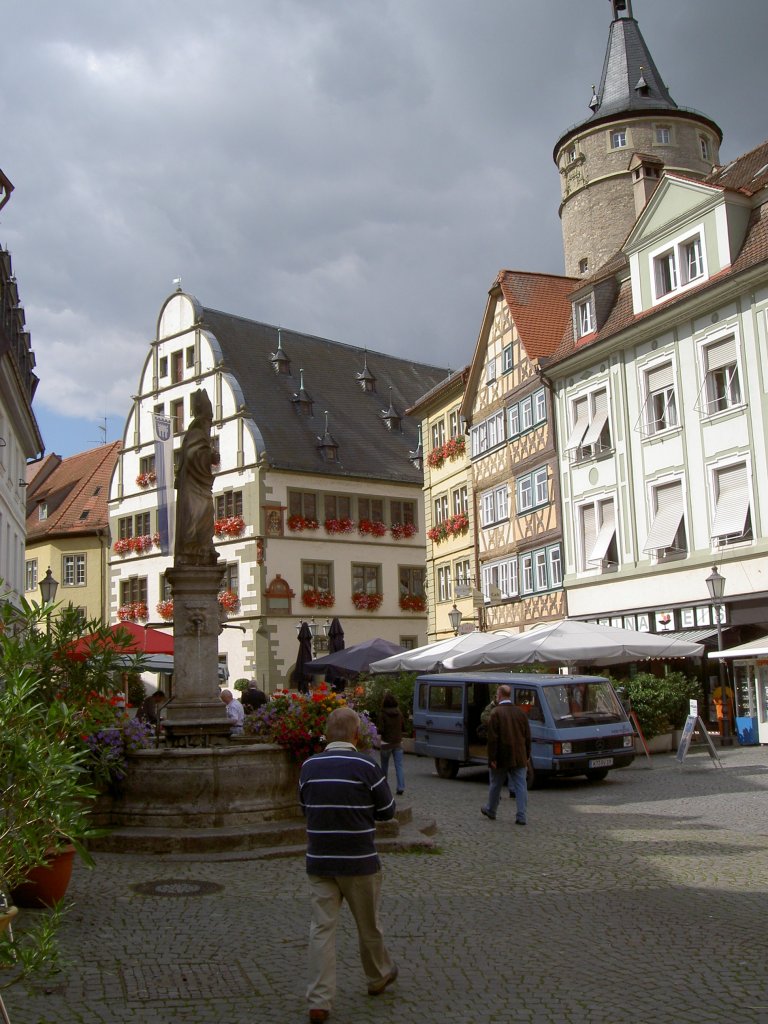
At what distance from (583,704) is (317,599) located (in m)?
27.3

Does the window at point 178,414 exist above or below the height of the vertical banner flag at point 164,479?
above

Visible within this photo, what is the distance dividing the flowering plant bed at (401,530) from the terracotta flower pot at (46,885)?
3998 cm

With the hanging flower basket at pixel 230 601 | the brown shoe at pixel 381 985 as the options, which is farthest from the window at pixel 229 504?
the brown shoe at pixel 381 985

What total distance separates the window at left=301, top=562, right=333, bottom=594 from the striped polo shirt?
38395 mm

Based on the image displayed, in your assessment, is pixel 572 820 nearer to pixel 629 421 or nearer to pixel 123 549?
pixel 629 421

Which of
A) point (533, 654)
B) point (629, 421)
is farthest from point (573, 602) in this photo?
point (533, 654)

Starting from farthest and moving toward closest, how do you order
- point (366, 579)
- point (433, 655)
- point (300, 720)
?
point (366, 579)
point (433, 655)
point (300, 720)

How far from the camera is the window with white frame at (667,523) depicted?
2762 cm

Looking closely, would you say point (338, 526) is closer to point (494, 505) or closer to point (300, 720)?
point (494, 505)

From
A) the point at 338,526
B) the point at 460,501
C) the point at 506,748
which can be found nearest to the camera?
the point at 506,748

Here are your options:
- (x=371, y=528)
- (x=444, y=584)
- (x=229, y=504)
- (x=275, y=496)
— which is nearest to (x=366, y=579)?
(x=371, y=528)

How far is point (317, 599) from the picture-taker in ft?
146

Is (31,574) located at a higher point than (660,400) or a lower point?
lower

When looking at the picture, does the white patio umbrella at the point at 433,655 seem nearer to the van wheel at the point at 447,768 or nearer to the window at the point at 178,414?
the van wheel at the point at 447,768
